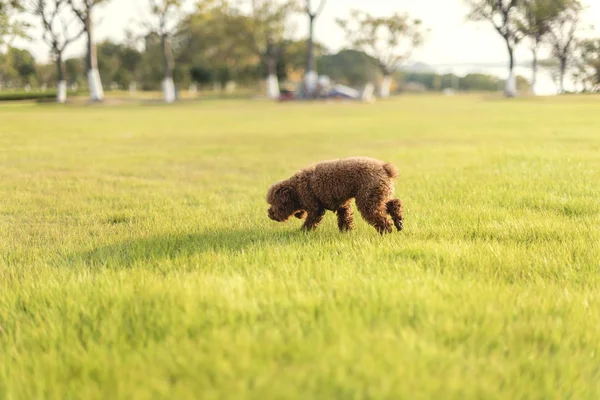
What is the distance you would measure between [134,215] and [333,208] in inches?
93.1

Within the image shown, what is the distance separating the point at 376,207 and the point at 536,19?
632cm

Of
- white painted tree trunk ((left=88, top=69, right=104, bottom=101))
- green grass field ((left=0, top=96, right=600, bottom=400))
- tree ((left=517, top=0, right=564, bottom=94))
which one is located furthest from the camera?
Answer: white painted tree trunk ((left=88, top=69, right=104, bottom=101))

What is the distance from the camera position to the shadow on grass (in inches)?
128

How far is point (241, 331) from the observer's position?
185cm

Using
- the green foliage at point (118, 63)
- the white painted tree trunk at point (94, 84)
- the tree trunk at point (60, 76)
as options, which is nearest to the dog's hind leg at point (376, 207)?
the tree trunk at point (60, 76)

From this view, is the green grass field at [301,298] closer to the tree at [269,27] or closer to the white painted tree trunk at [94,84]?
the white painted tree trunk at [94,84]

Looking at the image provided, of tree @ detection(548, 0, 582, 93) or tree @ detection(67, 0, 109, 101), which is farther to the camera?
tree @ detection(67, 0, 109, 101)

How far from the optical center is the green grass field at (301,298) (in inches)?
63.1

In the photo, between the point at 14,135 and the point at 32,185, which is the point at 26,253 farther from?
the point at 14,135

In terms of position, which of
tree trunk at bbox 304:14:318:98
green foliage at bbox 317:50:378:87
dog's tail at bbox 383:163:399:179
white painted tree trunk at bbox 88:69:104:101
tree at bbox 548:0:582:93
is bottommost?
dog's tail at bbox 383:163:399:179

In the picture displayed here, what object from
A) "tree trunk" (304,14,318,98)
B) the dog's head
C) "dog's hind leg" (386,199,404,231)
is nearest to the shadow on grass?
the dog's head

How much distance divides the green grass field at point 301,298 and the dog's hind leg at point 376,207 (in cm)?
10

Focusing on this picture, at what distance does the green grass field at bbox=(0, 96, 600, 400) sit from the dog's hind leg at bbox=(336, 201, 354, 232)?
0.17 m

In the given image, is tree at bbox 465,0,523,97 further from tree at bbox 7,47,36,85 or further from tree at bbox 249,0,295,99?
tree at bbox 249,0,295,99
